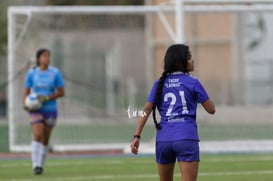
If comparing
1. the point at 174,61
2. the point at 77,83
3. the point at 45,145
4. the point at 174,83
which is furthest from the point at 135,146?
the point at 77,83

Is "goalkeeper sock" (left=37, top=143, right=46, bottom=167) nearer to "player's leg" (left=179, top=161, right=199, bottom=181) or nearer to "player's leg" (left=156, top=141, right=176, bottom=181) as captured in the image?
"player's leg" (left=156, top=141, right=176, bottom=181)

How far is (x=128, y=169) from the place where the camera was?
1822 cm

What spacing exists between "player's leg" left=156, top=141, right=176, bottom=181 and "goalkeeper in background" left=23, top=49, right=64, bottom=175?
637 centimetres

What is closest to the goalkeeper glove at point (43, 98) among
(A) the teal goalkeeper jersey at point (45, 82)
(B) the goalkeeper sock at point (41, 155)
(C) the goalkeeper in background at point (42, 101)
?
(C) the goalkeeper in background at point (42, 101)

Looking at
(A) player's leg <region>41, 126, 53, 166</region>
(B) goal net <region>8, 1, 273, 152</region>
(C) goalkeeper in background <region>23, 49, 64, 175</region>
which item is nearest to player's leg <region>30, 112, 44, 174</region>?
(C) goalkeeper in background <region>23, 49, 64, 175</region>

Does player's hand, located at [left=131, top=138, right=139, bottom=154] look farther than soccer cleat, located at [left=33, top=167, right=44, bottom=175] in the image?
No

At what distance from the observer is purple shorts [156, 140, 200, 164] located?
1096cm

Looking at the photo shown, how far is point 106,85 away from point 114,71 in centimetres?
550

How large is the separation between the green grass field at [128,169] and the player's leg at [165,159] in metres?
4.98

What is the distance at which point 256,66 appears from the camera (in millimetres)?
40406

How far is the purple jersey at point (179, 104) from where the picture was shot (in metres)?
11.1

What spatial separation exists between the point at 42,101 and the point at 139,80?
1791cm

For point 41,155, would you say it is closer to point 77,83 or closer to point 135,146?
point 135,146

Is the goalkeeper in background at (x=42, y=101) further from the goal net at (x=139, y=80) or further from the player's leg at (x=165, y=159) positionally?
the player's leg at (x=165, y=159)
